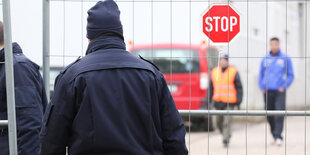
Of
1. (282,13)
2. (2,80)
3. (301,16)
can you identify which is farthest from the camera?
(301,16)

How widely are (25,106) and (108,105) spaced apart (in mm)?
1622

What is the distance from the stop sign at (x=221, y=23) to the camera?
196 inches

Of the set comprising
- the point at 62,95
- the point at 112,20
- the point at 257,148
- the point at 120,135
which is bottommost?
the point at 257,148

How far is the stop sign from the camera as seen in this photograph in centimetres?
497

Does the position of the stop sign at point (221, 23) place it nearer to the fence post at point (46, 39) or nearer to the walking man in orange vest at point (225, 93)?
the fence post at point (46, 39)

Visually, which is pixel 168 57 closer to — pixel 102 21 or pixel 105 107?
pixel 102 21

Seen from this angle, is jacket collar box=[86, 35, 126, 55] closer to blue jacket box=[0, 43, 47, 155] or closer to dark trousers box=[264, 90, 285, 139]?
blue jacket box=[0, 43, 47, 155]

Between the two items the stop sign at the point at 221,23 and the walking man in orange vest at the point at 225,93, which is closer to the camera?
the stop sign at the point at 221,23

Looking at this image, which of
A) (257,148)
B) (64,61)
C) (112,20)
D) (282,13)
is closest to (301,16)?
(282,13)

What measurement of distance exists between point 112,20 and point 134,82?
1.21ft

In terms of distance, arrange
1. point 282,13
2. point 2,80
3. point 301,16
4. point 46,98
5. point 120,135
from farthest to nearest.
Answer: point 301,16 → point 282,13 → point 46,98 → point 2,80 → point 120,135

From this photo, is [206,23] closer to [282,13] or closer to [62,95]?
[62,95]

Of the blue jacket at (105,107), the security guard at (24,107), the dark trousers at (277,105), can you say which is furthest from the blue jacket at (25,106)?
the dark trousers at (277,105)

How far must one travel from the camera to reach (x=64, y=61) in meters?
5.04
